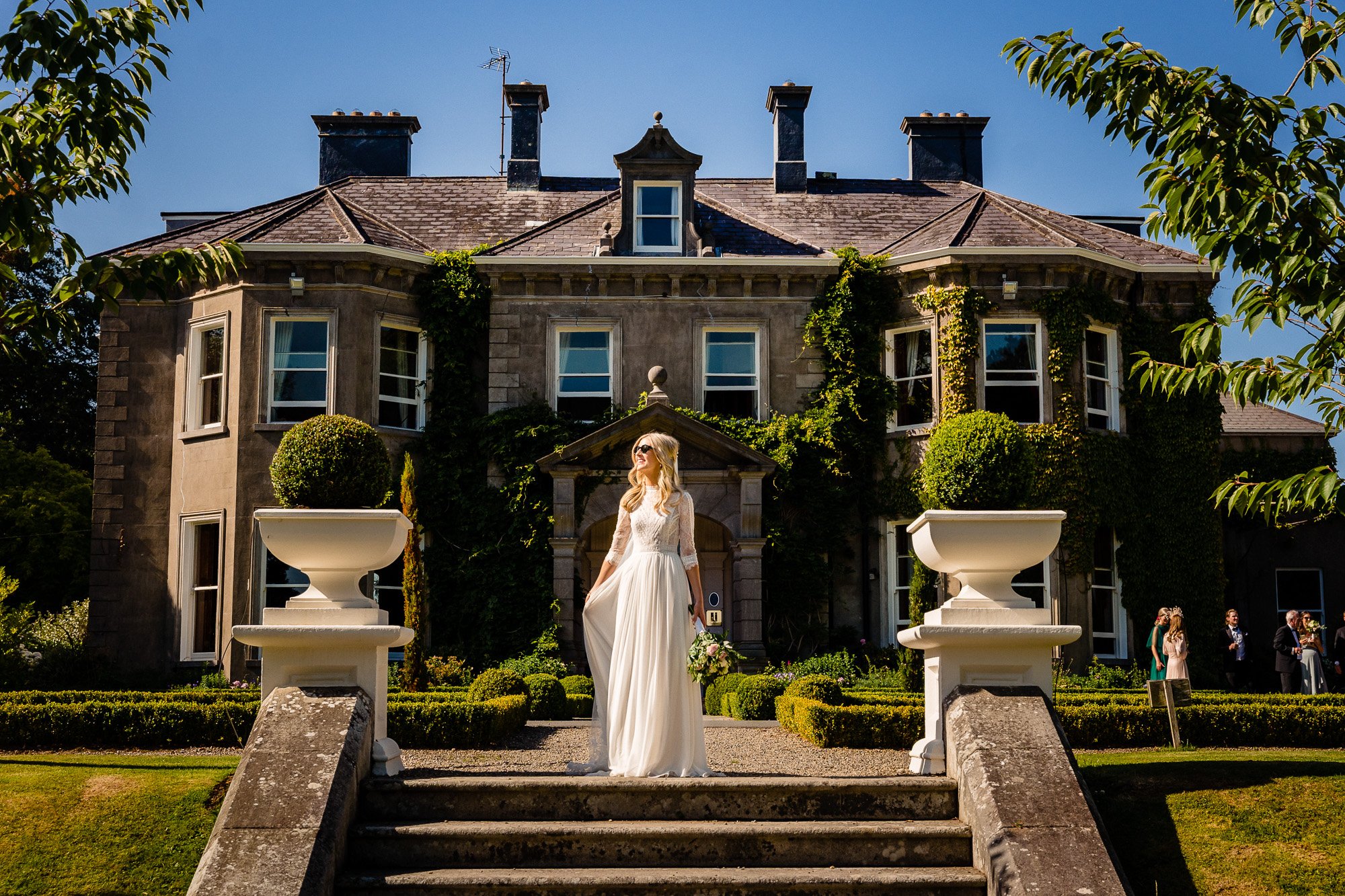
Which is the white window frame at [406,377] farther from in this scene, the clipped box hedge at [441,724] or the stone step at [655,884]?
the stone step at [655,884]

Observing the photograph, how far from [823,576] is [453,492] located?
20.6 feet

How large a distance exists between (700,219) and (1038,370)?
6554mm

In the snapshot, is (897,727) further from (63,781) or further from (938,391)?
(938,391)

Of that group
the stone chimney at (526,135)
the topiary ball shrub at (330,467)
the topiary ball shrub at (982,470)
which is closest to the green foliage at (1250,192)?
the topiary ball shrub at (982,470)

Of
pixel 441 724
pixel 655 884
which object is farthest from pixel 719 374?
pixel 655 884

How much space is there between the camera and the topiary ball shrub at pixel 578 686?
59.3 ft

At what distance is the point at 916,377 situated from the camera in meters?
22.9

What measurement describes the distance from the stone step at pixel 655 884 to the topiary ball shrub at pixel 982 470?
7.81 feet

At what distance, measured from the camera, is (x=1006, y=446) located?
835cm

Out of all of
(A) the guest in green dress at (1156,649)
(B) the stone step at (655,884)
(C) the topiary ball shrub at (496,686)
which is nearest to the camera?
(B) the stone step at (655,884)

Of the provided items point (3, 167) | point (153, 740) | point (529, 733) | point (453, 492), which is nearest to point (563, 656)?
point (453, 492)

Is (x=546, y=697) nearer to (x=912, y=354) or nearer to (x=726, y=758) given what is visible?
(x=726, y=758)

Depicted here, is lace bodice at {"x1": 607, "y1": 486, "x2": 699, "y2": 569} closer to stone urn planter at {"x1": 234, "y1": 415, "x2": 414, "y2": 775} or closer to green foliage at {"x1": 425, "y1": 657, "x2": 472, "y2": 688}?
stone urn planter at {"x1": 234, "y1": 415, "x2": 414, "y2": 775}

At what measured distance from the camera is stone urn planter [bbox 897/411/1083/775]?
8188 mm
